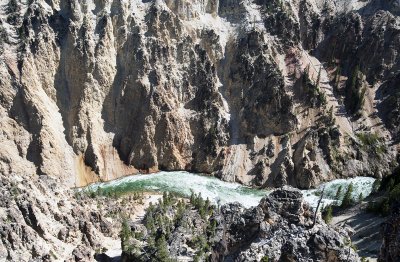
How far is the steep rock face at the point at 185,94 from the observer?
295ft

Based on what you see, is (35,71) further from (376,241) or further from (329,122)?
(376,241)

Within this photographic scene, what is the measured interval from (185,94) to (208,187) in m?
23.3

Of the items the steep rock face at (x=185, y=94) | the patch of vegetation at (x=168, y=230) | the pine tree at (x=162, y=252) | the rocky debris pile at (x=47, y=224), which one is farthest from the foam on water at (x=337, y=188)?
the pine tree at (x=162, y=252)

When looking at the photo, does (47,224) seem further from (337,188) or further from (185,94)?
(337,188)

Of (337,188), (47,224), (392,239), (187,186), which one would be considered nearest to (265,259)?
(392,239)

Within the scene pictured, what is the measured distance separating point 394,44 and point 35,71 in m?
→ 82.1

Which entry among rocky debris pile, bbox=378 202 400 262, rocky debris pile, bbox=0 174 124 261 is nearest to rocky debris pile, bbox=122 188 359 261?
rocky debris pile, bbox=378 202 400 262

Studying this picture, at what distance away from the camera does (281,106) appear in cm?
9656

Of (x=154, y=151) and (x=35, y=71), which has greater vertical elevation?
(x=35, y=71)

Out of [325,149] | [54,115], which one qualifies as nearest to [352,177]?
[325,149]

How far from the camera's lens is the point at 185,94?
327 ft

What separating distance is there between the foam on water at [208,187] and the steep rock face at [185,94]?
7.42ft

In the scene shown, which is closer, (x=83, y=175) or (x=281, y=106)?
(x=83, y=175)

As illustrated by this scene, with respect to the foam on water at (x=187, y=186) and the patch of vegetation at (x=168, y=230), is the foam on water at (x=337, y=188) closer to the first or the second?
the foam on water at (x=187, y=186)
